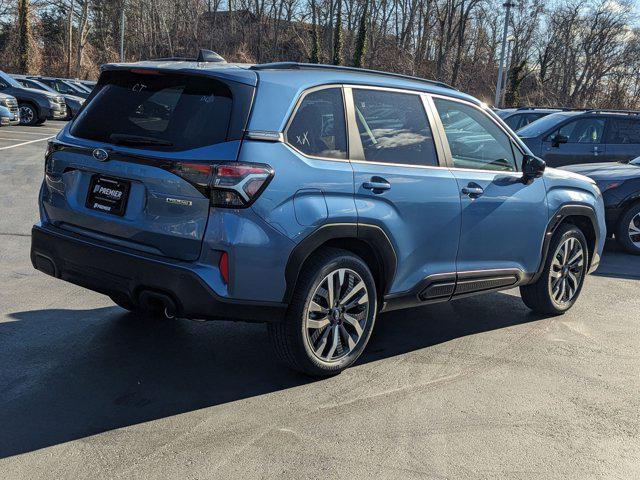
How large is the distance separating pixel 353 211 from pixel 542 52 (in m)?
65.4

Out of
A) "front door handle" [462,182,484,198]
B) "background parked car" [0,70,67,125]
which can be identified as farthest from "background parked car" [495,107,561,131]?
"background parked car" [0,70,67,125]

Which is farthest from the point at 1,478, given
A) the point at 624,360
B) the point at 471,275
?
the point at 624,360

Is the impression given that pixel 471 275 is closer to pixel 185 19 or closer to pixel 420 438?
pixel 420 438

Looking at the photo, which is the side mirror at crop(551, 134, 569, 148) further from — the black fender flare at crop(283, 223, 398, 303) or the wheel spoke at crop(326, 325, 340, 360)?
the wheel spoke at crop(326, 325, 340, 360)

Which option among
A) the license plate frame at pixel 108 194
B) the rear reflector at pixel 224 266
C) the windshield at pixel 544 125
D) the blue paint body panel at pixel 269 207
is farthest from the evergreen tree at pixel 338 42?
the rear reflector at pixel 224 266

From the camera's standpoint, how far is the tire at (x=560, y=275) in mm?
5777

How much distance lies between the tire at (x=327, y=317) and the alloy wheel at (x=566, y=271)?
212cm

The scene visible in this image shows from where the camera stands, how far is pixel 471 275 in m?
5.00

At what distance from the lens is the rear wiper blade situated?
12.6 ft

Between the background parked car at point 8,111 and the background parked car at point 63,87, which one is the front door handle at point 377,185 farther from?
the background parked car at point 63,87

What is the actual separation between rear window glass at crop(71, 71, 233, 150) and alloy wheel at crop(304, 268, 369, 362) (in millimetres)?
1076

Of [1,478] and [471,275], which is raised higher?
[471,275]

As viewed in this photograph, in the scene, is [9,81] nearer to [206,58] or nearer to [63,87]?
[63,87]

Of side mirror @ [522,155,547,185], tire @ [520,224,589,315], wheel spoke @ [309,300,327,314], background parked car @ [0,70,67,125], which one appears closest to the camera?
wheel spoke @ [309,300,327,314]
